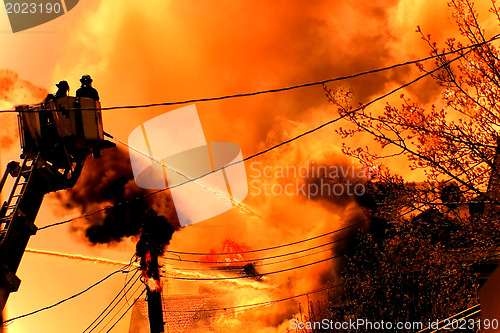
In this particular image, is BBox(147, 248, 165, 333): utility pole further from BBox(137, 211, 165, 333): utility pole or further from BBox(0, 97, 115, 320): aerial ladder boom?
BBox(0, 97, 115, 320): aerial ladder boom

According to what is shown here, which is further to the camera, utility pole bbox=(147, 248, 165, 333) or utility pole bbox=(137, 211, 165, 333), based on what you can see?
utility pole bbox=(137, 211, 165, 333)

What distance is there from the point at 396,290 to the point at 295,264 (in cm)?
1451

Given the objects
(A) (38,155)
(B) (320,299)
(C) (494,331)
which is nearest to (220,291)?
(B) (320,299)

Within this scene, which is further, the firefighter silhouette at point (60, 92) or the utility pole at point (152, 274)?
→ the utility pole at point (152, 274)

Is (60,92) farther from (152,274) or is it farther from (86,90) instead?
(152,274)

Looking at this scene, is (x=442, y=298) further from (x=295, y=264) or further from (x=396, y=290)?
(x=295, y=264)

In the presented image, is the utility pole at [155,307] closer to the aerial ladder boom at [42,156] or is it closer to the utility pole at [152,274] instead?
the utility pole at [152,274]

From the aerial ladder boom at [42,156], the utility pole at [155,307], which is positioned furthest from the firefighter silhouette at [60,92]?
the utility pole at [155,307]

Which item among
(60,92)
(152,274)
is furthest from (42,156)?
(152,274)

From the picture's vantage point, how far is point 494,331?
8062 mm

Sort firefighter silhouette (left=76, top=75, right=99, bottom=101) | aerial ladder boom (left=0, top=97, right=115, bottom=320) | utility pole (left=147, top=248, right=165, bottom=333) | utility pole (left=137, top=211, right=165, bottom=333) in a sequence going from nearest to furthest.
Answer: aerial ladder boom (left=0, top=97, right=115, bottom=320) < firefighter silhouette (left=76, top=75, right=99, bottom=101) < utility pole (left=147, top=248, right=165, bottom=333) < utility pole (left=137, top=211, right=165, bottom=333)

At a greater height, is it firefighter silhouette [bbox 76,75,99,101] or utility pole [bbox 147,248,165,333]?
firefighter silhouette [bbox 76,75,99,101]

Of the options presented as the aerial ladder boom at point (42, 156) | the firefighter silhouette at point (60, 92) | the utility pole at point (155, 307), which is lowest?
the utility pole at point (155, 307)

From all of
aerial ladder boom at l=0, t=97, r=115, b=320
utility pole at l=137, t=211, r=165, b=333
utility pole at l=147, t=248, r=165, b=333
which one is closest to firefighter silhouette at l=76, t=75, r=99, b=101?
aerial ladder boom at l=0, t=97, r=115, b=320
